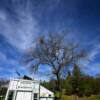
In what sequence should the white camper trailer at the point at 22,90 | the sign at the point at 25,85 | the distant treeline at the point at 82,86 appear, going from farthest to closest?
the distant treeline at the point at 82,86, the sign at the point at 25,85, the white camper trailer at the point at 22,90

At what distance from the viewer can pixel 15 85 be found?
15.9 m

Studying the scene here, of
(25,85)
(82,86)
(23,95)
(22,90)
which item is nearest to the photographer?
(23,95)

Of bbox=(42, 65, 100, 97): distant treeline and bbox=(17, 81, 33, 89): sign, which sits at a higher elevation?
bbox=(42, 65, 100, 97): distant treeline

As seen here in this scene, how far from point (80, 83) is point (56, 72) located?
34.8 m

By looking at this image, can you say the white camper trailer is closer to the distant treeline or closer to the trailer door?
the trailer door

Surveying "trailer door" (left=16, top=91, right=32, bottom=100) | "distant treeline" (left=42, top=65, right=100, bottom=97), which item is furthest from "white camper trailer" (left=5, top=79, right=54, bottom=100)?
"distant treeline" (left=42, top=65, right=100, bottom=97)

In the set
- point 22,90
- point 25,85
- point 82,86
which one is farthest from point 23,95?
point 82,86

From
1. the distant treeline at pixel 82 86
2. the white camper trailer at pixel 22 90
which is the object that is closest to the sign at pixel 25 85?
the white camper trailer at pixel 22 90

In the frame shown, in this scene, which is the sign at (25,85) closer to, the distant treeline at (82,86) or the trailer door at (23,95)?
the trailer door at (23,95)

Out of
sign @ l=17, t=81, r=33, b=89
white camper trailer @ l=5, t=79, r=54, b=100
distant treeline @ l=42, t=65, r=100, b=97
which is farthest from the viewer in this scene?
distant treeline @ l=42, t=65, r=100, b=97

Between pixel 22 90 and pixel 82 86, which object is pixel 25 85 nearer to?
pixel 22 90

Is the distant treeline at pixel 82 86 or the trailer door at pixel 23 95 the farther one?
the distant treeline at pixel 82 86

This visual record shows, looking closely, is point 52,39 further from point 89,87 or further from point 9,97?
point 89,87

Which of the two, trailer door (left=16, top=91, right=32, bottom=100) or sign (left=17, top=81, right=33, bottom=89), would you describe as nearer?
trailer door (left=16, top=91, right=32, bottom=100)
